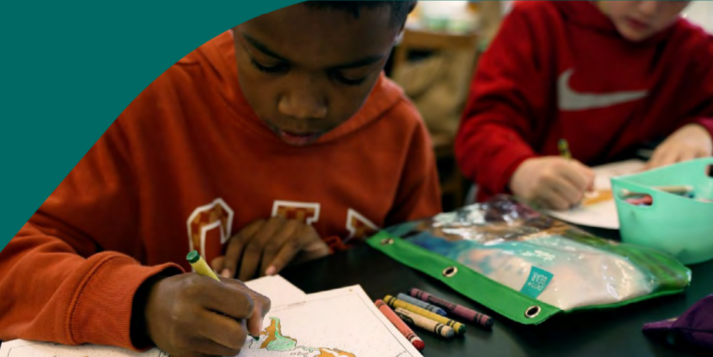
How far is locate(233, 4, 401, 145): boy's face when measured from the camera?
495mm

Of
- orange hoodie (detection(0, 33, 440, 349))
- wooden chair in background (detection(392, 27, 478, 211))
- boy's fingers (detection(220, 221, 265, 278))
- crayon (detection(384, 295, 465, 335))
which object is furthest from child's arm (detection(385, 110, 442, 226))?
wooden chair in background (detection(392, 27, 478, 211))

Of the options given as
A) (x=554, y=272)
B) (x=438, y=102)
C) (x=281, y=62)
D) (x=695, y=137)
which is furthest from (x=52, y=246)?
(x=438, y=102)

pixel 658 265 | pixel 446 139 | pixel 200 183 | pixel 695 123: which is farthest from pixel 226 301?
pixel 446 139

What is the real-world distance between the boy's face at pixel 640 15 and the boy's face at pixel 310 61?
653 millimetres

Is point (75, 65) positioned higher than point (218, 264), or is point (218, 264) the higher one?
point (75, 65)

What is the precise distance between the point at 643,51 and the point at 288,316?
101 centimetres

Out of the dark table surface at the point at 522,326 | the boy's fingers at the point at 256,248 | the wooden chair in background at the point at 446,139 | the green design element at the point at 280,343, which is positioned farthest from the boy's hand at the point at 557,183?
the wooden chair in background at the point at 446,139

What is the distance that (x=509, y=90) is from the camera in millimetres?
1192

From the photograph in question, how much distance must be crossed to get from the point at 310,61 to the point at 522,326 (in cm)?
32

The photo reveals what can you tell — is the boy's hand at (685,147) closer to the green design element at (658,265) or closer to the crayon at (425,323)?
the green design element at (658,265)

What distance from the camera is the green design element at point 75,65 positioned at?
0.22 metres

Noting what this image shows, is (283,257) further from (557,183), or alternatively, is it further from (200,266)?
(557,183)

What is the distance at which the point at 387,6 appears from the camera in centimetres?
53

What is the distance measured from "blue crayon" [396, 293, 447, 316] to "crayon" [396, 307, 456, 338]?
0.06 feet
